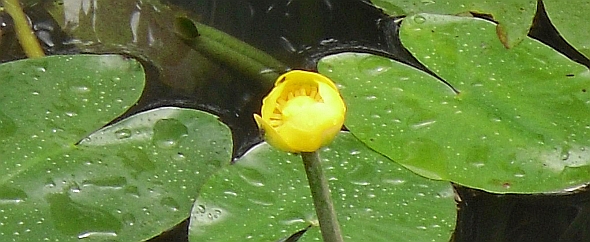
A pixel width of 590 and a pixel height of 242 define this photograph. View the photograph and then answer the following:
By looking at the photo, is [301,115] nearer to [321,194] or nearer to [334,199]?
[321,194]

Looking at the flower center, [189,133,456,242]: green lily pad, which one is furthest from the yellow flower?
[189,133,456,242]: green lily pad

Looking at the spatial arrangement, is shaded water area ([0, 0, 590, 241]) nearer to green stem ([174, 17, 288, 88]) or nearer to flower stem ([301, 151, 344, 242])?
green stem ([174, 17, 288, 88])

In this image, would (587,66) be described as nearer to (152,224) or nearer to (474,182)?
(474,182)

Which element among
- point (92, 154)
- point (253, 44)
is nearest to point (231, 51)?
point (253, 44)

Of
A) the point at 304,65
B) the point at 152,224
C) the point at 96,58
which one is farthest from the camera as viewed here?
the point at 304,65

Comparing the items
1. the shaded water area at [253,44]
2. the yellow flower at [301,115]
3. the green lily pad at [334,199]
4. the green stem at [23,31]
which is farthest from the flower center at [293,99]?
the green stem at [23,31]

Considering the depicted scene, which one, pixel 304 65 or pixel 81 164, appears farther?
pixel 304 65

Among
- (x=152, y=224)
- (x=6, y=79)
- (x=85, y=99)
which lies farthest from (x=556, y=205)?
(x=6, y=79)
